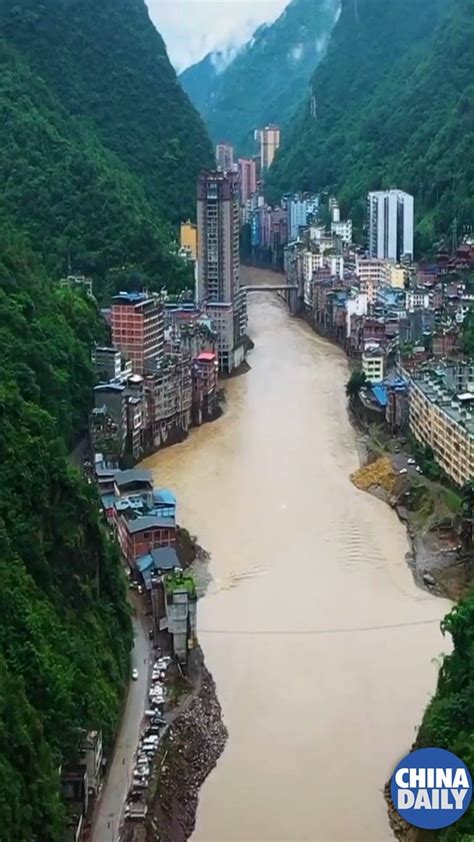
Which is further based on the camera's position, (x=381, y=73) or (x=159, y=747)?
(x=381, y=73)

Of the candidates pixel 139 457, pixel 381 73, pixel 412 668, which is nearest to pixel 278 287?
pixel 139 457

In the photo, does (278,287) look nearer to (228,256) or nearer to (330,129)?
(228,256)

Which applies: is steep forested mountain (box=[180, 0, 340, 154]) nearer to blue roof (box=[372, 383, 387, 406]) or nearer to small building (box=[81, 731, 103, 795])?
blue roof (box=[372, 383, 387, 406])

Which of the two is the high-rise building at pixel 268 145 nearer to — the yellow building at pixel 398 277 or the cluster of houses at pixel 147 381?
the yellow building at pixel 398 277

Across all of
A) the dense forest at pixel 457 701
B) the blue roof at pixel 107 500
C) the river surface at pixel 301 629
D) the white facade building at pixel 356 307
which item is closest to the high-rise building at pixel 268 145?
the white facade building at pixel 356 307

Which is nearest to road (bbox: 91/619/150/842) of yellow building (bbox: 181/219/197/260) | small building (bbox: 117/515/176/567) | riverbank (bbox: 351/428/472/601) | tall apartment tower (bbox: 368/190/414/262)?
small building (bbox: 117/515/176/567)

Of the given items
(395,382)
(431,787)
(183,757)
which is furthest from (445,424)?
(431,787)
